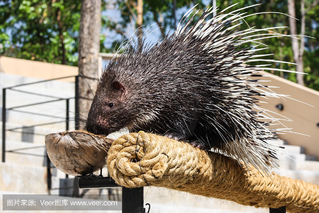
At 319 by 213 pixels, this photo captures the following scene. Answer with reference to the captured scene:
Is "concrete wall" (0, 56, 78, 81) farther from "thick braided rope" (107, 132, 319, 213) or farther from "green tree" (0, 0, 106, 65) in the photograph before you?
"thick braided rope" (107, 132, 319, 213)

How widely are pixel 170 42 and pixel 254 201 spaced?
75 cm

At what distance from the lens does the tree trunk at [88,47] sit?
4125mm

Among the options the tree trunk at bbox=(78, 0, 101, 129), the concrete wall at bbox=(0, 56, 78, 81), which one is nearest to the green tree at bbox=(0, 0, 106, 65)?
the concrete wall at bbox=(0, 56, 78, 81)

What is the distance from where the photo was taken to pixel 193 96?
4.32 feet

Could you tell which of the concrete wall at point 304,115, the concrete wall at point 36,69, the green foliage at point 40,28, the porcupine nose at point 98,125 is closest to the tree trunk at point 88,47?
the concrete wall at point 304,115

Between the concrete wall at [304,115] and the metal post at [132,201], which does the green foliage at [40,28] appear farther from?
the metal post at [132,201]

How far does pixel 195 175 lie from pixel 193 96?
0.36m

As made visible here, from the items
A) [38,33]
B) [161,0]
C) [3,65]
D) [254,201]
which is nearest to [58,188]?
[254,201]

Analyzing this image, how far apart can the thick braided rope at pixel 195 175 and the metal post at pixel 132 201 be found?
0.06 m

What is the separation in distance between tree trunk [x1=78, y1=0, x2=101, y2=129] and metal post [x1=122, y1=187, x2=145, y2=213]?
325 centimetres

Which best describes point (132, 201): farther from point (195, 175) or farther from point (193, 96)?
point (193, 96)

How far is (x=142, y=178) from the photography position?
2.69ft

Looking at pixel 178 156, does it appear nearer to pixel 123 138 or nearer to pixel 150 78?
pixel 123 138

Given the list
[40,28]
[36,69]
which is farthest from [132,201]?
[40,28]
